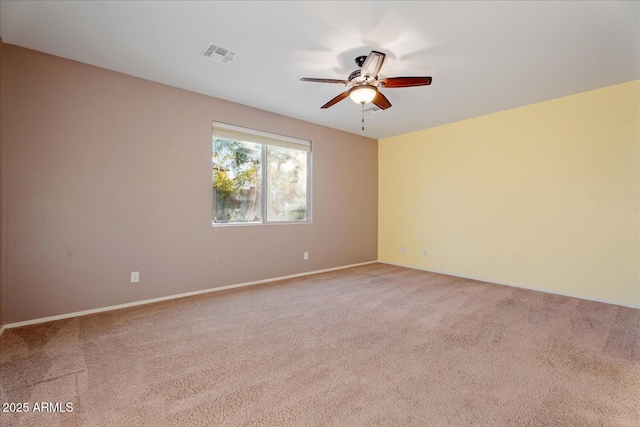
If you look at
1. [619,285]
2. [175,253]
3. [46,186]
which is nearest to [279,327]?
[175,253]

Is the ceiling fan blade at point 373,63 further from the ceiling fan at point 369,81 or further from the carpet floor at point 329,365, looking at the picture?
the carpet floor at point 329,365

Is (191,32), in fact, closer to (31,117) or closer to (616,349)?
(31,117)

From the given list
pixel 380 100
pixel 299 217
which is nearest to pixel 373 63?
pixel 380 100

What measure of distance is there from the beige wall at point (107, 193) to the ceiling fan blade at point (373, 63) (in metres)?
2.02

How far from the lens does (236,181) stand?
400 centimetres

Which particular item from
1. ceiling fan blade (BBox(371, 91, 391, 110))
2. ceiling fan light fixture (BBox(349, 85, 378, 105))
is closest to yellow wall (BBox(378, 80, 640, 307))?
A: ceiling fan blade (BBox(371, 91, 391, 110))

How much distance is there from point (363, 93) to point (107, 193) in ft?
9.37

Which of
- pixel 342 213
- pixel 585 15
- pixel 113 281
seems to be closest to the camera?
pixel 585 15

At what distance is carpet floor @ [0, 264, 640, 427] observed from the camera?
149 cm

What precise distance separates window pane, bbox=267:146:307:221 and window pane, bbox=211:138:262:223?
0.70 ft

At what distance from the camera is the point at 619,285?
328cm

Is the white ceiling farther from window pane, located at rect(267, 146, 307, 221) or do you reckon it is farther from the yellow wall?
window pane, located at rect(267, 146, 307, 221)

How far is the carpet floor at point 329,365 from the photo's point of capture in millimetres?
1490

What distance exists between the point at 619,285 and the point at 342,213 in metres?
3.78
